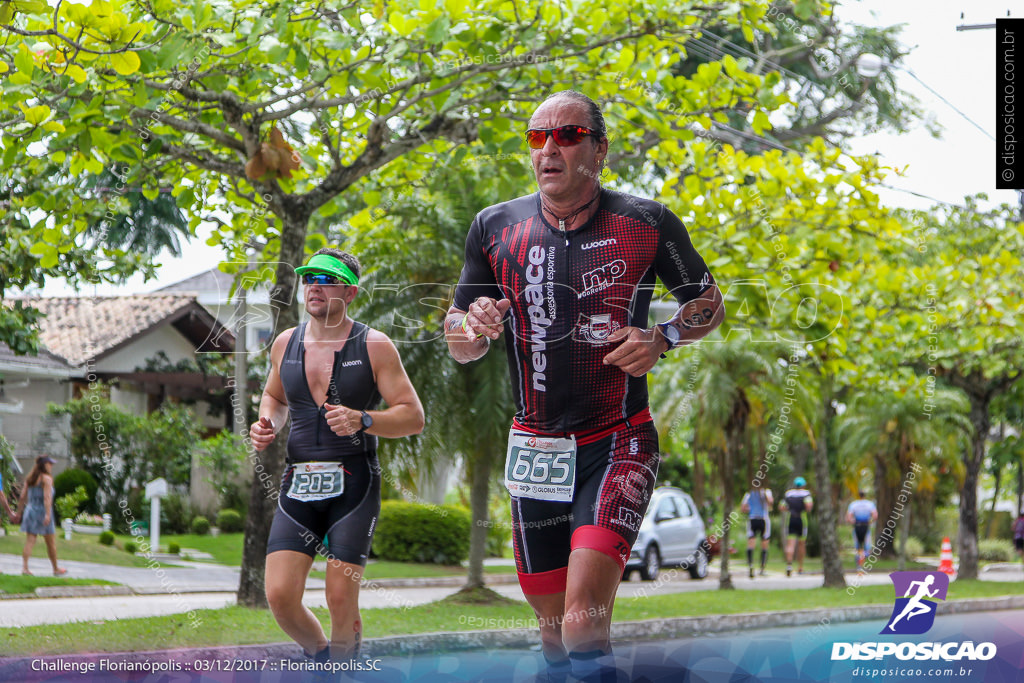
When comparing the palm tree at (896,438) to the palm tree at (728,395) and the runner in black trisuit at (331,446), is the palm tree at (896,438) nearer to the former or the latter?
the palm tree at (728,395)

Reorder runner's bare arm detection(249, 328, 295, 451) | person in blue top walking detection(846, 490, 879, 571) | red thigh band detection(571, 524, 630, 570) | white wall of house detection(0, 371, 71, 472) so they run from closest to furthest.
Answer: red thigh band detection(571, 524, 630, 570)
runner's bare arm detection(249, 328, 295, 451)
white wall of house detection(0, 371, 71, 472)
person in blue top walking detection(846, 490, 879, 571)

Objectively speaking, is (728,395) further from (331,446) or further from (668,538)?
(331,446)

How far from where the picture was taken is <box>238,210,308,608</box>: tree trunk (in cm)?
697

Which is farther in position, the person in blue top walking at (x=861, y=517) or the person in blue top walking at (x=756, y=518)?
the person in blue top walking at (x=861, y=517)

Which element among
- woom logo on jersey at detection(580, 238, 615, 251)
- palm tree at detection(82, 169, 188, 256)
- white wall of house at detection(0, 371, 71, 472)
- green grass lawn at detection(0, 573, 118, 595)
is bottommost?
green grass lawn at detection(0, 573, 118, 595)

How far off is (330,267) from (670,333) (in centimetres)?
179

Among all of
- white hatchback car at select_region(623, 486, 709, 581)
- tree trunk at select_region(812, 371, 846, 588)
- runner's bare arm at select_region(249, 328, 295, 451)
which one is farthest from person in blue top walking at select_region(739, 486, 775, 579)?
runner's bare arm at select_region(249, 328, 295, 451)

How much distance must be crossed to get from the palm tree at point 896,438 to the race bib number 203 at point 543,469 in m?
12.5

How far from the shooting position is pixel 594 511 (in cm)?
313

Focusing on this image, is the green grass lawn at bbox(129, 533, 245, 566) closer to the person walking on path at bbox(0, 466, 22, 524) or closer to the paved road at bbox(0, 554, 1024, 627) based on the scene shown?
the paved road at bbox(0, 554, 1024, 627)

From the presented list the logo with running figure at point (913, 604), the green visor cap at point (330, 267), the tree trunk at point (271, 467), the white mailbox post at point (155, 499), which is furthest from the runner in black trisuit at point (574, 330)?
the white mailbox post at point (155, 499)

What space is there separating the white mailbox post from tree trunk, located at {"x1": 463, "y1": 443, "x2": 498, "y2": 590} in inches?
110

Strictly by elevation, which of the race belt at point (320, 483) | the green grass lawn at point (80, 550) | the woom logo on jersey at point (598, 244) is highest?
the woom logo on jersey at point (598, 244)

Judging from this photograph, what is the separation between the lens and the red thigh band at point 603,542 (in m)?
3.05
